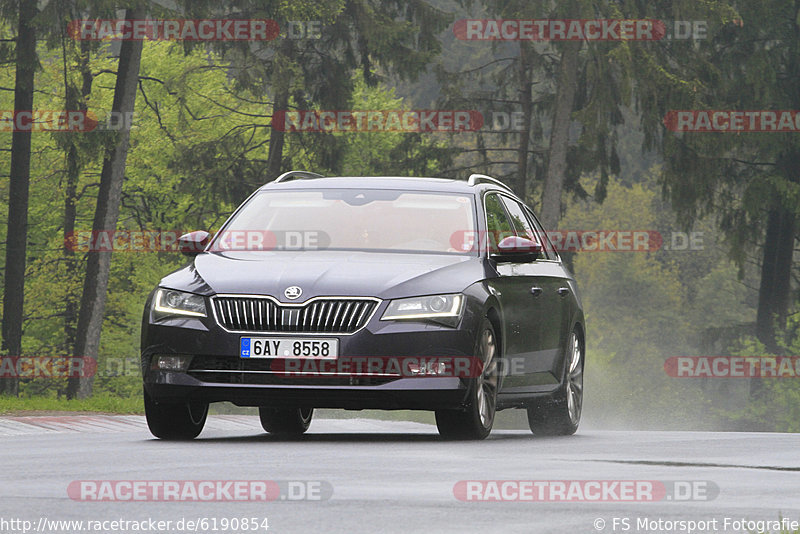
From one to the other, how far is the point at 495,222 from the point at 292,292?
2355mm

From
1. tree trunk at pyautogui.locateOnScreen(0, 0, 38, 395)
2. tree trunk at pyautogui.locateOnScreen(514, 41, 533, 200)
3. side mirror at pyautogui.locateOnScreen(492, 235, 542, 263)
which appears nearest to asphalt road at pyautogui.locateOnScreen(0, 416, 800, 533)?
side mirror at pyautogui.locateOnScreen(492, 235, 542, 263)

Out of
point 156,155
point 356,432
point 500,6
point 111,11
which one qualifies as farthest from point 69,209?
point 356,432

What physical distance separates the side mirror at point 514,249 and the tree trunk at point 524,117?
29070 mm

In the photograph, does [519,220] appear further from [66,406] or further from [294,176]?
[66,406]

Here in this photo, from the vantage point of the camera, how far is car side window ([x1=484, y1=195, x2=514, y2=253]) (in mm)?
11594

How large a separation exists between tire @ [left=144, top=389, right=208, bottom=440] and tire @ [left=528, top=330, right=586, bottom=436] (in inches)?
113

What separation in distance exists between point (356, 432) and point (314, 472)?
5258mm

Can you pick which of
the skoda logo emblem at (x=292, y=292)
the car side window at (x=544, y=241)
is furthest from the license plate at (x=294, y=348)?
the car side window at (x=544, y=241)

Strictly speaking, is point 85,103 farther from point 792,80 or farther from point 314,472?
point 314,472

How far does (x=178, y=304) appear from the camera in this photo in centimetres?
1047

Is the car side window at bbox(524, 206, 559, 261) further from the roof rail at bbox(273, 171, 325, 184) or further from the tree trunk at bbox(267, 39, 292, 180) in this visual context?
the tree trunk at bbox(267, 39, 292, 180)

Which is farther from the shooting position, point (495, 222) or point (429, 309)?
point (495, 222)

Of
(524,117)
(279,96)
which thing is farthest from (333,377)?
(524,117)

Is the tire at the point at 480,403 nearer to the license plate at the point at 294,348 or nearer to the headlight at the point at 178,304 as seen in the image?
the license plate at the point at 294,348
